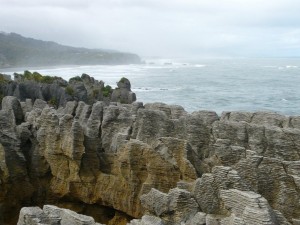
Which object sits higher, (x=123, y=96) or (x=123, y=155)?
(x=123, y=155)

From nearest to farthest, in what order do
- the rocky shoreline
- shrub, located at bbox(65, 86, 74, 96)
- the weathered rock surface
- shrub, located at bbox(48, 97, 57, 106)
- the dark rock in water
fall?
the weathered rock surface → the rocky shoreline → shrub, located at bbox(48, 97, 57, 106) → shrub, located at bbox(65, 86, 74, 96) → the dark rock in water

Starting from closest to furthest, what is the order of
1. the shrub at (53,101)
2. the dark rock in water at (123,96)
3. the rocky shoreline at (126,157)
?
the rocky shoreline at (126,157), the shrub at (53,101), the dark rock in water at (123,96)

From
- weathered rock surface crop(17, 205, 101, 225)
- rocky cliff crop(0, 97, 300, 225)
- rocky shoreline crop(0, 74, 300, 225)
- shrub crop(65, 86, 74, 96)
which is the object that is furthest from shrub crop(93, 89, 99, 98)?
weathered rock surface crop(17, 205, 101, 225)

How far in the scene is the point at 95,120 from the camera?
2106 centimetres

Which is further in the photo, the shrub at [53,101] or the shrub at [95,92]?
the shrub at [95,92]

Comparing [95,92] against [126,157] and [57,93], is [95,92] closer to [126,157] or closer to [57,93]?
[57,93]

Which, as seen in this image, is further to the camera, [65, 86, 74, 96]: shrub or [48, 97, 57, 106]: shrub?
[65, 86, 74, 96]: shrub

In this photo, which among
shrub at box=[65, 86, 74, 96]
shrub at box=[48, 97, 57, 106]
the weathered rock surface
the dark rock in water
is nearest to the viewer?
the weathered rock surface

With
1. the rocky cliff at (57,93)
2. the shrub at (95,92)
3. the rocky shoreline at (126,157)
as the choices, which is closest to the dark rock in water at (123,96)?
the rocky cliff at (57,93)

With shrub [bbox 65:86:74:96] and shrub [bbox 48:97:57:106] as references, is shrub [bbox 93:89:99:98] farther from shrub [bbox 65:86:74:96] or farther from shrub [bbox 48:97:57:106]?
shrub [bbox 48:97:57:106]

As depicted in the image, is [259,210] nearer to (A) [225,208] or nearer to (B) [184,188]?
(A) [225,208]

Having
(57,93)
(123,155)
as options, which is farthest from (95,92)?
(123,155)

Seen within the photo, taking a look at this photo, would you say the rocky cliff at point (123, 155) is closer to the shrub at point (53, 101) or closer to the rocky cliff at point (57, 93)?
the shrub at point (53, 101)

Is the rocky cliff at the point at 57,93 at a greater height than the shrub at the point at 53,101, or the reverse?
the rocky cliff at the point at 57,93
